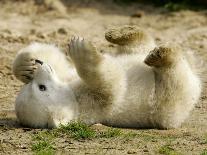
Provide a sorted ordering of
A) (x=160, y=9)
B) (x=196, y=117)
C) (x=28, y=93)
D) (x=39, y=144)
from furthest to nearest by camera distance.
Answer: (x=160, y=9) → (x=196, y=117) → (x=28, y=93) → (x=39, y=144)

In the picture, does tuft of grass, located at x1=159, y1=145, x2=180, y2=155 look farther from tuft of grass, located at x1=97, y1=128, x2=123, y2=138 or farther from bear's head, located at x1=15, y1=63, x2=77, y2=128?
bear's head, located at x1=15, y1=63, x2=77, y2=128

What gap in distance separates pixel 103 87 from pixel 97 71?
0.19 metres

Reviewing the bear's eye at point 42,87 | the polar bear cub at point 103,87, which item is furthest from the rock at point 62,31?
the bear's eye at point 42,87

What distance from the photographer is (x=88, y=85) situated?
6375 millimetres

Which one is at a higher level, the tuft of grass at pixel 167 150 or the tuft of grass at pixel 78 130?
the tuft of grass at pixel 78 130

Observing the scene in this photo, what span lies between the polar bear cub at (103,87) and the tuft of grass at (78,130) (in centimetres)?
8

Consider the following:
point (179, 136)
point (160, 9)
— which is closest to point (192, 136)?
point (179, 136)

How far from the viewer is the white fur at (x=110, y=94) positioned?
20.6 ft

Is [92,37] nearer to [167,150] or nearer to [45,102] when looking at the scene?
[45,102]

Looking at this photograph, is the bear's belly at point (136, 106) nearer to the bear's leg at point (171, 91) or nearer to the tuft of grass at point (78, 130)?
the bear's leg at point (171, 91)

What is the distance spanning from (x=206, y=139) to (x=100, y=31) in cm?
510

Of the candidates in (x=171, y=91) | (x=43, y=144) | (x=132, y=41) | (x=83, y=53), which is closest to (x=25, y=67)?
(x=83, y=53)

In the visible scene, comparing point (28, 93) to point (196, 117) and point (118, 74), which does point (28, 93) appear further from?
point (196, 117)

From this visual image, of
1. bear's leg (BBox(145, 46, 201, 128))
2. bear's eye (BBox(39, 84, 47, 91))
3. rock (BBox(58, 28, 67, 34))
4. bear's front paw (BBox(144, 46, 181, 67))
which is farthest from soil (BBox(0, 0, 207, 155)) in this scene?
bear's front paw (BBox(144, 46, 181, 67))
